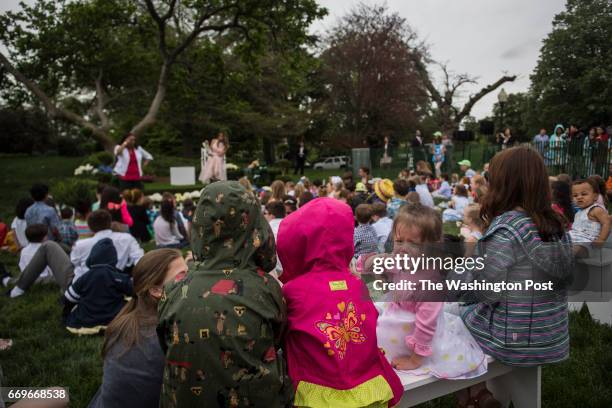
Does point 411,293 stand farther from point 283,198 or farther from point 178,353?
point 283,198

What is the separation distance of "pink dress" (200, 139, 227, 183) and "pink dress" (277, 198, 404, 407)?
1481 centimetres

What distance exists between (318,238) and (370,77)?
29.9 metres

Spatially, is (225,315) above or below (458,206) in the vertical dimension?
above

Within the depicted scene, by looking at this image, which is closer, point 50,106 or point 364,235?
point 364,235

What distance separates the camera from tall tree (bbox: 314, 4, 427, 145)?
100ft

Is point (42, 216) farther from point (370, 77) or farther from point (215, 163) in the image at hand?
point (370, 77)

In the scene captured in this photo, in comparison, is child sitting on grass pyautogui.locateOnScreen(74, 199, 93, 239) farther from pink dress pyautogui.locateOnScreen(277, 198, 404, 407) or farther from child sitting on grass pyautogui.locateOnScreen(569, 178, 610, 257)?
child sitting on grass pyautogui.locateOnScreen(569, 178, 610, 257)

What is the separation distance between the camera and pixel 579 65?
1698 cm

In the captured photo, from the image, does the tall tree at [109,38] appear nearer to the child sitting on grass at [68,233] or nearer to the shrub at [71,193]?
the shrub at [71,193]

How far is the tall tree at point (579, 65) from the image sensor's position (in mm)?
15117

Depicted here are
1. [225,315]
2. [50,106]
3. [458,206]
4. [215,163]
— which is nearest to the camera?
[225,315]

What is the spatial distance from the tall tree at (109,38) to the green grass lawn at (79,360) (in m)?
14.3

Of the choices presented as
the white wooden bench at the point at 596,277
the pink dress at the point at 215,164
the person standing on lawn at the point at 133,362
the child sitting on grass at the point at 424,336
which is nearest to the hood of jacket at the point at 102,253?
the person standing on lawn at the point at 133,362

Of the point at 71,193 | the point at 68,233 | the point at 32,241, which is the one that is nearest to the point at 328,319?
the point at 32,241
